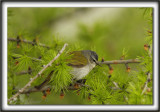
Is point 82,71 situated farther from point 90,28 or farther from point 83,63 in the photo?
point 90,28

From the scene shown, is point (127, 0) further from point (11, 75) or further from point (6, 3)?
point (11, 75)

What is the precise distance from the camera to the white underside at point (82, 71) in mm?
2671

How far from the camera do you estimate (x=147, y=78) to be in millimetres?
1983

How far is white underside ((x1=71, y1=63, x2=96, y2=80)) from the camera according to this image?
267cm

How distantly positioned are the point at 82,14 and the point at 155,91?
17.1 ft

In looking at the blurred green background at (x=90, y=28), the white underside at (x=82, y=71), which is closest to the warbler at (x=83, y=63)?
the white underside at (x=82, y=71)

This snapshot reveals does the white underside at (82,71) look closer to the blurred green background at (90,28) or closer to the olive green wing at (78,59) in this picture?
the olive green wing at (78,59)

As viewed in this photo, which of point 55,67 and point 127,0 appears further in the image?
point 127,0

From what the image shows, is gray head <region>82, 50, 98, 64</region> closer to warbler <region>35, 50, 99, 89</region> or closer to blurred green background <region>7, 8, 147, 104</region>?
warbler <region>35, 50, 99, 89</region>

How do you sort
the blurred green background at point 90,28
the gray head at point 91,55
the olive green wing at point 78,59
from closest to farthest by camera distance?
the olive green wing at point 78,59
the gray head at point 91,55
the blurred green background at point 90,28

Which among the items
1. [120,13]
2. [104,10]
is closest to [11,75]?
[120,13]

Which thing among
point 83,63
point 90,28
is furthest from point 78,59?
point 90,28

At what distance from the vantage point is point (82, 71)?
270 centimetres

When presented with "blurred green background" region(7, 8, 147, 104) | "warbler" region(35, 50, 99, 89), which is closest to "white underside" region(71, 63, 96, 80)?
"warbler" region(35, 50, 99, 89)
